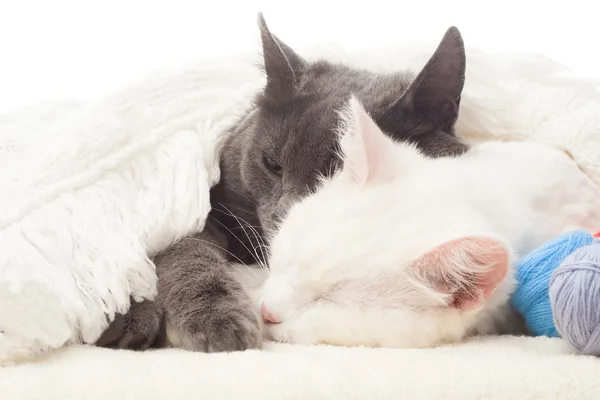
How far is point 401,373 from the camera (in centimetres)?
73

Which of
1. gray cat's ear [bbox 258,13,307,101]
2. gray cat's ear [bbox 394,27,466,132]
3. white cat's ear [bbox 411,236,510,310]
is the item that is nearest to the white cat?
white cat's ear [bbox 411,236,510,310]

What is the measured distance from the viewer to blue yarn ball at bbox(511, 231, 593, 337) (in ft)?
3.03

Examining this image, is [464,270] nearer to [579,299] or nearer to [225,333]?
[579,299]

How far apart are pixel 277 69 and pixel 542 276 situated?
24.1 inches

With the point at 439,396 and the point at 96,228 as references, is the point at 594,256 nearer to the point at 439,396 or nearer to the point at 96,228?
the point at 439,396

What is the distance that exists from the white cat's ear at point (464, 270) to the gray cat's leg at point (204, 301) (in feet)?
0.82

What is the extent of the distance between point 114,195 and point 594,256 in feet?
2.45

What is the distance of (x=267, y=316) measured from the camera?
952 mm

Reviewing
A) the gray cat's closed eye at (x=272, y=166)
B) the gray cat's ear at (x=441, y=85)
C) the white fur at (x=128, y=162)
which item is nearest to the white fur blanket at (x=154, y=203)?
the white fur at (x=128, y=162)

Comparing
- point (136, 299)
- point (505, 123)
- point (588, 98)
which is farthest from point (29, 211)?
point (588, 98)

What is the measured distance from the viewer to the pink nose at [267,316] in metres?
0.95

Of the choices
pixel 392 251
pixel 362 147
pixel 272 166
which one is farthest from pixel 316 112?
pixel 392 251

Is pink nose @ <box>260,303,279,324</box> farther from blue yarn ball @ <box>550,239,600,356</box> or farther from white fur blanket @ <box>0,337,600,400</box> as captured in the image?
blue yarn ball @ <box>550,239,600,356</box>

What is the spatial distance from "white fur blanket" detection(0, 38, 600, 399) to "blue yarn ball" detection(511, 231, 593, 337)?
0.24 ft
